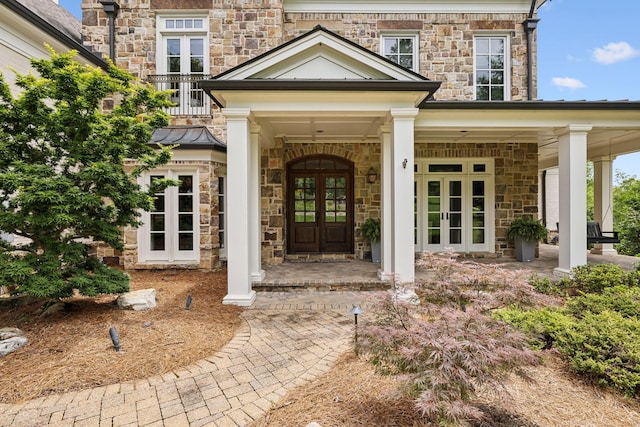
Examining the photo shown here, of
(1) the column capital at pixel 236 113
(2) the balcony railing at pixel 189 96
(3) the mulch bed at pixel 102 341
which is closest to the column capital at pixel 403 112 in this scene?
(1) the column capital at pixel 236 113

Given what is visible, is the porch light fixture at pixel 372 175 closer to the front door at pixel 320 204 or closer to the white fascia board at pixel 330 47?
the front door at pixel 320 204

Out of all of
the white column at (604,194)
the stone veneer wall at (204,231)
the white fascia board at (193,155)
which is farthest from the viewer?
the white column at (604,194)

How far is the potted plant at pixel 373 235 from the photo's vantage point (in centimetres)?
741

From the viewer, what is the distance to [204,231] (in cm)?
673

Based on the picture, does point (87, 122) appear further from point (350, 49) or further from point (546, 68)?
point (546, 68)

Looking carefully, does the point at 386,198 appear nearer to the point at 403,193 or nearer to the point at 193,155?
the point at 403,193

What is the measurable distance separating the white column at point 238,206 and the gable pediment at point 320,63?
67 cm

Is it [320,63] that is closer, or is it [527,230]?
[320,63]

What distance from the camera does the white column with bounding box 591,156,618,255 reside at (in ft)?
28.7

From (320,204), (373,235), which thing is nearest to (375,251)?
(373,235)

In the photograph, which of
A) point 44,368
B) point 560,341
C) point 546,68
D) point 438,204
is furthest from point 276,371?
point 546,68

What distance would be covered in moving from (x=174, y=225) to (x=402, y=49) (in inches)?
278

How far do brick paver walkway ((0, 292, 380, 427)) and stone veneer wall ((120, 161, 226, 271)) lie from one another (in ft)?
11.0

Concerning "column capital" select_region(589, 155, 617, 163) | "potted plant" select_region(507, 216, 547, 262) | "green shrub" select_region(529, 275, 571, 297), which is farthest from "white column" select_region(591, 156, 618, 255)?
"green shrub" select_region(529, 275, 571, 297)
